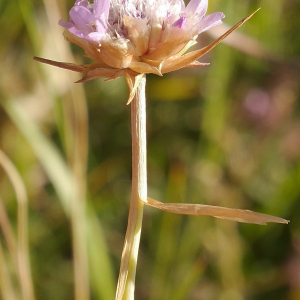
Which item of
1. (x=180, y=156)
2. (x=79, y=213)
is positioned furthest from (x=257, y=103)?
(x=79, y=213)

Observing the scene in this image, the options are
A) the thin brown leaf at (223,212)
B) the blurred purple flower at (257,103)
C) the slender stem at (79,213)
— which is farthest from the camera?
the blurred purple flower at (257,103)

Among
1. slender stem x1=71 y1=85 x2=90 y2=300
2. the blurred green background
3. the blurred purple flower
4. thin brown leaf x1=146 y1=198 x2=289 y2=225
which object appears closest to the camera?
thin brown leaf x1=146 y1=198 x2=289 y2=225

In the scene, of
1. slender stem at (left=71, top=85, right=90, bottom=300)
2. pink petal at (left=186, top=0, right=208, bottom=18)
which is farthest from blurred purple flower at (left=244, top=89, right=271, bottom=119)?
pink petal at (left=186, top=0, right=208, bottom=18)

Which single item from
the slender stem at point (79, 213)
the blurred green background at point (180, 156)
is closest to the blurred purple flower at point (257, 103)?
the blurred green background at point (180, 156)

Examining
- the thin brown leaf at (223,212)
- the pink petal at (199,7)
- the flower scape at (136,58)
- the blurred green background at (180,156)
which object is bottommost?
the blurred green background at (180,156)

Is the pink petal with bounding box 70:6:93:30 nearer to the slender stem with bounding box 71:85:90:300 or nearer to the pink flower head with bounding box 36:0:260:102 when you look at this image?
the pink flower head with bounding box 36:0:260:102

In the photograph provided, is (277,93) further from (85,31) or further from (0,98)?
(85,31)

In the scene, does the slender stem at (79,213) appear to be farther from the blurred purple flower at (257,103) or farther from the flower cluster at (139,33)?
the blurred purple flower at (257,103)

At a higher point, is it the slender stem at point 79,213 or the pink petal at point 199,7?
the pink petal at point 199,7

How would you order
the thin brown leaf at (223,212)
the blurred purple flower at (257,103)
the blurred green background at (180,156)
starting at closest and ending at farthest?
the thin brown leaf at (223,212) → the blurred green background at (180,156) → the blurred purple flower at (257,103)
